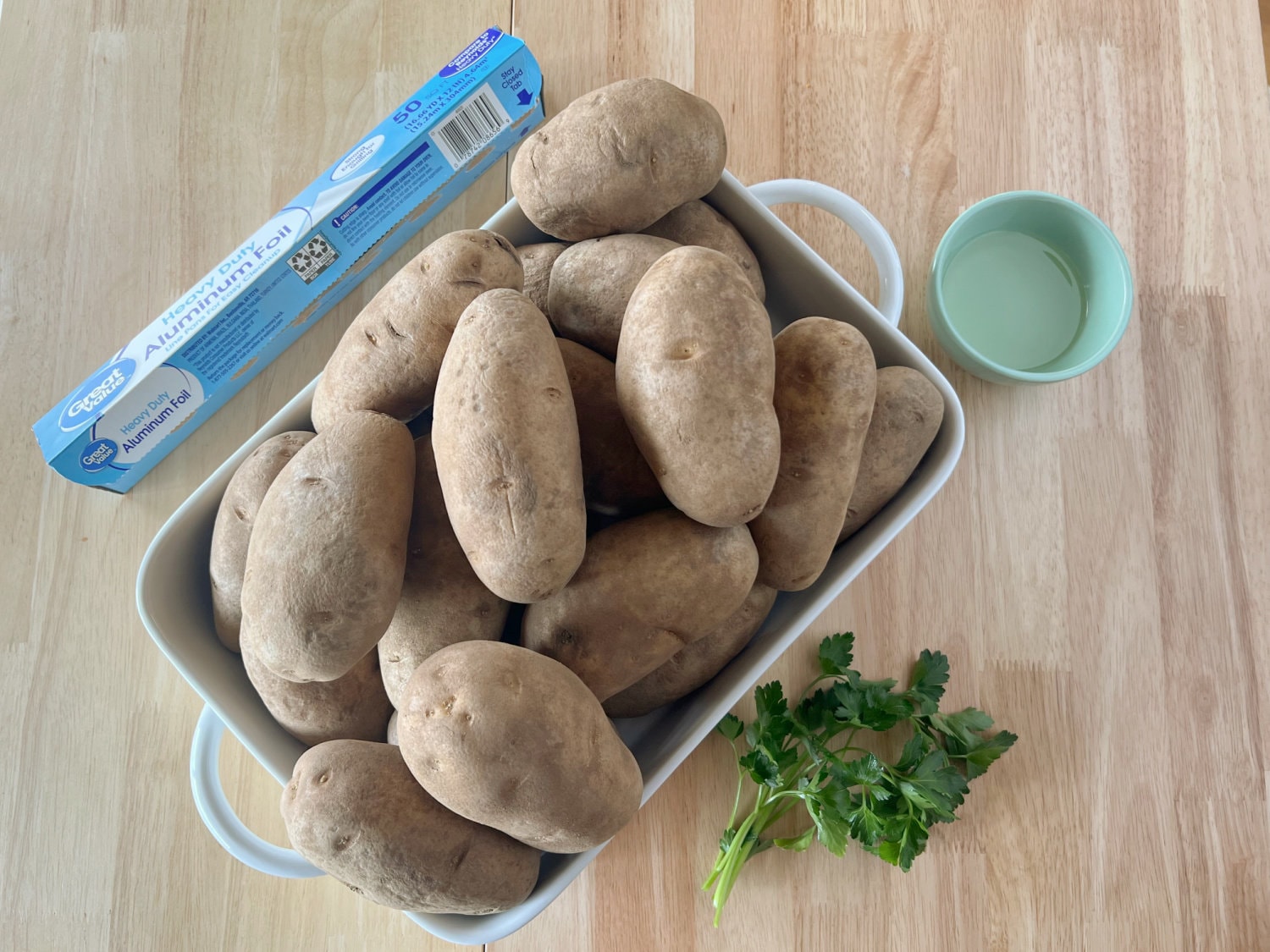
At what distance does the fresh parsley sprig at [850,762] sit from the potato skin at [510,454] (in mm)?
321

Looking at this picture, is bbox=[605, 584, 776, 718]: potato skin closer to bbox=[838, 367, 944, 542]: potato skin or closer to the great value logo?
bbox=[838, 367, 944, 542]: potato skin

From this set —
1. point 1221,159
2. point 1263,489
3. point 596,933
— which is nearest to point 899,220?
point 1221,159

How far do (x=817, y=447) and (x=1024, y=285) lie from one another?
1.32 feet

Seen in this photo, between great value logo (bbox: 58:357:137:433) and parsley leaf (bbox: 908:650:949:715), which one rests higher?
great value logo (bbox: 58:357:137:433)

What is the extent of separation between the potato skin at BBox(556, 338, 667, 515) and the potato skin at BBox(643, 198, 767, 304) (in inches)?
5.4

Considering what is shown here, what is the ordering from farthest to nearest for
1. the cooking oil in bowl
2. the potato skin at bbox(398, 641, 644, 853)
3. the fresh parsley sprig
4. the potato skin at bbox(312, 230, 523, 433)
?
1. the cooking oil in bowl
2. the fresh parsley sprig
3. the potato skin at bbox(312, 230, 523, 433)
4. the potato skin at bbox(398, 641, 644, 853)

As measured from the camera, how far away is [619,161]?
680mm

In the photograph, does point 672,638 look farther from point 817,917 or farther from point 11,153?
point 11,153

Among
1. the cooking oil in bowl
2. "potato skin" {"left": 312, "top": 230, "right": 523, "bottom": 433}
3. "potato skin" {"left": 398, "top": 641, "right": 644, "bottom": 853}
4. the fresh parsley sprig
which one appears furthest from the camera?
the cooking oil in bowl

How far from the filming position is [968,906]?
0.85 meters

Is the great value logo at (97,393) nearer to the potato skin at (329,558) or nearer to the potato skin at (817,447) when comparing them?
the potato skin at (329,558)

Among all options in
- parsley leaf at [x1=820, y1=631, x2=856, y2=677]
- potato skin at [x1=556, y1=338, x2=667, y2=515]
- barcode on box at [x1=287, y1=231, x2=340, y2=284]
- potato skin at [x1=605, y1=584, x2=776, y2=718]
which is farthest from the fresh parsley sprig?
barcode on box at [x1=287, y1=231, x2=340, y2=284]

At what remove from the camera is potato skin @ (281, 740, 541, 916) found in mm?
587

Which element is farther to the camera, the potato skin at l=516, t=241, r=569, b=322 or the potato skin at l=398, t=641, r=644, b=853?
the potato skin at l=516, t=241, r=569, b=322
